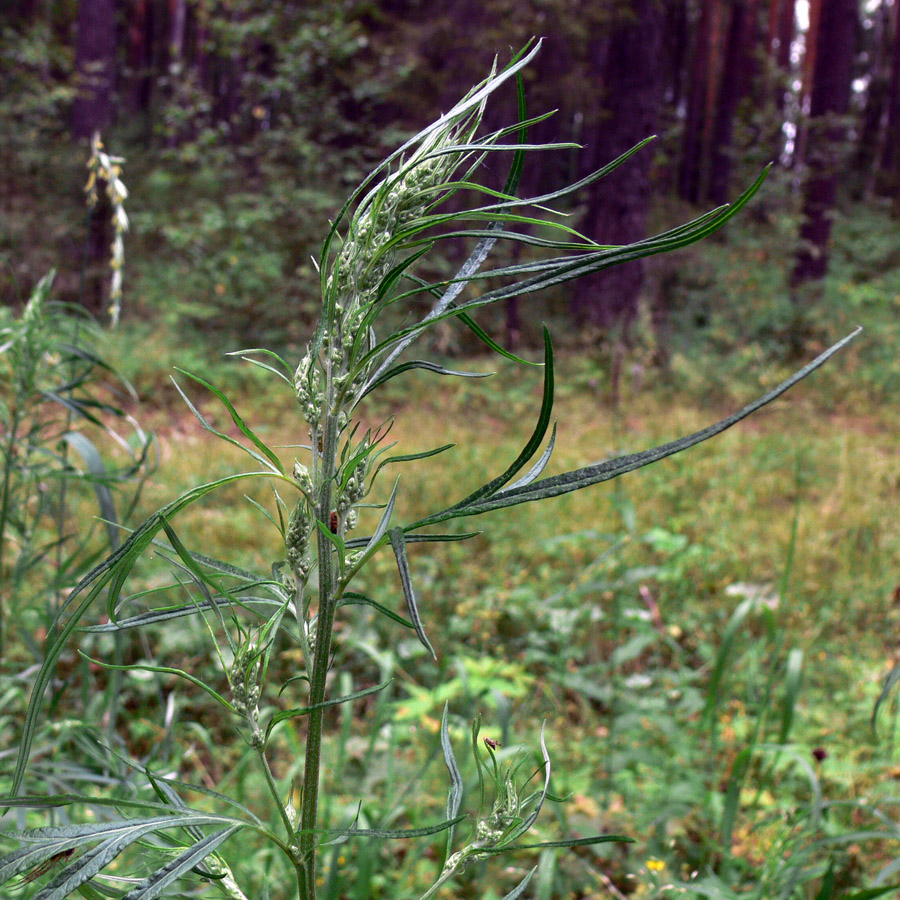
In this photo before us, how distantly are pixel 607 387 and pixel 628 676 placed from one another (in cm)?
293

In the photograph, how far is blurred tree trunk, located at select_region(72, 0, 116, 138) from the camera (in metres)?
9.27

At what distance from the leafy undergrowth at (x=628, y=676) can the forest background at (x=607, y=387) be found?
0.06 feet

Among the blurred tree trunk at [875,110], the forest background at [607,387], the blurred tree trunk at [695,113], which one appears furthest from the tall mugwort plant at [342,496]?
the blurred tree trunk at [875,110]

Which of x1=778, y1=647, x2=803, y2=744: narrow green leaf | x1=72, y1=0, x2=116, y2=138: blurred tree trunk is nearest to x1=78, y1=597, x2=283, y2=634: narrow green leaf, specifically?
x1=778, y1=647, x2=803, y2=744: narrow green leaf

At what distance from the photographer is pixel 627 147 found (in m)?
7.57

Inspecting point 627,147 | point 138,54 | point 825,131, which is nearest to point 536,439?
point 627,147

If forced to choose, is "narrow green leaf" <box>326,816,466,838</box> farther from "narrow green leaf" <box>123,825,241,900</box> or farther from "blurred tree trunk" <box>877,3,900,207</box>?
"blurred tree trunk" <box>877,3,900,207</box>

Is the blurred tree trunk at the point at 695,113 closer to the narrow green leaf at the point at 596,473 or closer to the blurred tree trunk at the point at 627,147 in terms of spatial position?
the blurred tree trunk at the point at 627,147

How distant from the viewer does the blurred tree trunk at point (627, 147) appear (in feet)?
24.6

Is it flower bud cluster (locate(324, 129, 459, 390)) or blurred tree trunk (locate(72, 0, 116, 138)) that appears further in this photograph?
blurred tree trunk (locate(72, 0, 116, 138))

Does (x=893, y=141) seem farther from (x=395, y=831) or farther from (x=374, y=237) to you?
(x=395, y=831)

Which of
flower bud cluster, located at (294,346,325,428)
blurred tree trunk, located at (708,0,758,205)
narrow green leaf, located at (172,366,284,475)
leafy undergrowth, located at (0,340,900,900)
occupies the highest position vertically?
blurred tree trunk, located at (708,0,758,205)

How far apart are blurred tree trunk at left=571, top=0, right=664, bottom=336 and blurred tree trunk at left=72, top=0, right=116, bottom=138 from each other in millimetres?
6189

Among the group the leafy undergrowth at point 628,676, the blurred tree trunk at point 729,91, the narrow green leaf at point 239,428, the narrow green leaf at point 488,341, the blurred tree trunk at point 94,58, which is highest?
the blurred tree trunk at point 729,91
